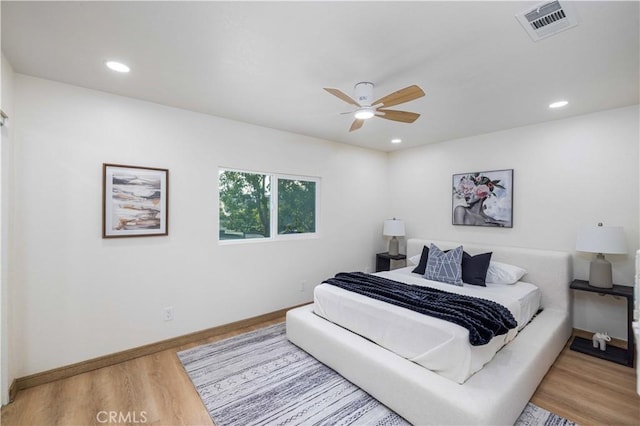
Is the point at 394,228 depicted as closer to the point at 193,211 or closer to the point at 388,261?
the point at 388,261

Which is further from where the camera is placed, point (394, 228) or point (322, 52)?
point (394, 228)

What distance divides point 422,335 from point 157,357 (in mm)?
2504

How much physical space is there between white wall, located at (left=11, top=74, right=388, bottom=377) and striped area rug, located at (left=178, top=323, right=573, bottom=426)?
2.11 feet

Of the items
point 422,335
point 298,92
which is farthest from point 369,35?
point 422,335

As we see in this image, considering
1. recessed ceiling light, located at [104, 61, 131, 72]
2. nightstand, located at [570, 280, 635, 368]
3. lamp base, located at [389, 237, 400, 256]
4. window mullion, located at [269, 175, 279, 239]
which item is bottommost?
nightstand, located at [570, 280, 635, 368]

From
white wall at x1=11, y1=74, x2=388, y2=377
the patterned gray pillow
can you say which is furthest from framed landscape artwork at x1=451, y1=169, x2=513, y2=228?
white wall at x1=11, y1=74, x2=388, y2=377

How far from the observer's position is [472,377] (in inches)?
76.7

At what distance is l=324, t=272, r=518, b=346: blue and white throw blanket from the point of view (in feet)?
6.68

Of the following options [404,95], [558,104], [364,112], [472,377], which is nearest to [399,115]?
[364,112]

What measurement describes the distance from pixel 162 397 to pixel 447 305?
92.5 inches

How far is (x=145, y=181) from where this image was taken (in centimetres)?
290

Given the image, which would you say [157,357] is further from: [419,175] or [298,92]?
[419,175]

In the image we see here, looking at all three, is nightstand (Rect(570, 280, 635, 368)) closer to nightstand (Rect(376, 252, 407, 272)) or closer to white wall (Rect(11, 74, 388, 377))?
nightstand (Rect(376, 252, 407, 272))

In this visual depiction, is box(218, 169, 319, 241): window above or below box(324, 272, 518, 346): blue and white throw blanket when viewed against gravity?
above
